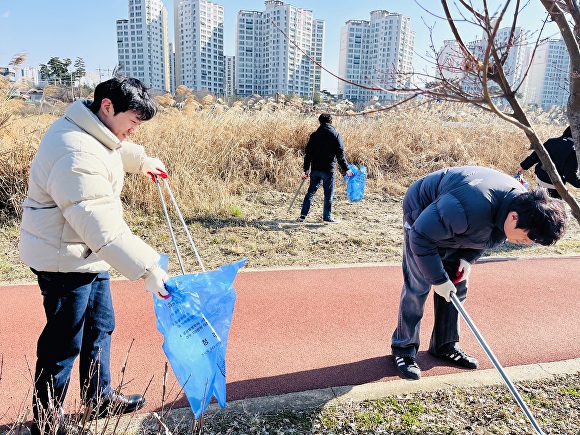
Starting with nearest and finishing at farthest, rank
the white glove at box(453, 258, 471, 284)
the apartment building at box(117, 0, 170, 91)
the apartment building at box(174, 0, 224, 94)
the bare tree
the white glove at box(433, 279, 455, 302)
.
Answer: the bare tree
the white glove at box(433, 279, 455, 302)
the white glove at box(453, 258, 471, 284)
the apartment building at box(117, 0, 170, 91)
the apartment building at box(174, 0, 224, 94)

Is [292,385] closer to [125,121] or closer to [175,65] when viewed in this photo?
[125,121]

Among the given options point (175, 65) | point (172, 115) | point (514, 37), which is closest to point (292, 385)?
point (514, 37)

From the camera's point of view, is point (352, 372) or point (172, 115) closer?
point (352, 372)

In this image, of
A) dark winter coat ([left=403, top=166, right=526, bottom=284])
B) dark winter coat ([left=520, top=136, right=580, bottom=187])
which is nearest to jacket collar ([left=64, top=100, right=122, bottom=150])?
dark winter coat ([left=403, top=166, right=526, bottom=284])

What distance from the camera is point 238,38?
3703cm

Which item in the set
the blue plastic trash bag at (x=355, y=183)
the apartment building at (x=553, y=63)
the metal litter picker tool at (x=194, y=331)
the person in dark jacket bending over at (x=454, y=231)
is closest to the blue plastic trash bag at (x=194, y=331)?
the metal litter picker tool at (x=194, y=331)

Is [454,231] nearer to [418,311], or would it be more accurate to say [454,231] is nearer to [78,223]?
[418,311]

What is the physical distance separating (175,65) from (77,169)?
55.6m

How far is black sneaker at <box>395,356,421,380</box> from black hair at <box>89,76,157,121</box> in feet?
8.08

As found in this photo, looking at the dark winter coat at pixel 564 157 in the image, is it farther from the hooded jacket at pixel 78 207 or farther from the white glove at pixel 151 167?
the hooded jacket at pixel 78 207

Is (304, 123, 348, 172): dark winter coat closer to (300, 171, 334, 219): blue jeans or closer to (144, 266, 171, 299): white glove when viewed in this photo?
(300, 171, 334, 219): blue jeans

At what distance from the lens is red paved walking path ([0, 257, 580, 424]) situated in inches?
127

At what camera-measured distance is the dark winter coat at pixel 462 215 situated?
250 centimetres

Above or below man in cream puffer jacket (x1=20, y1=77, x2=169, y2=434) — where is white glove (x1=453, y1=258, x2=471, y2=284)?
below
